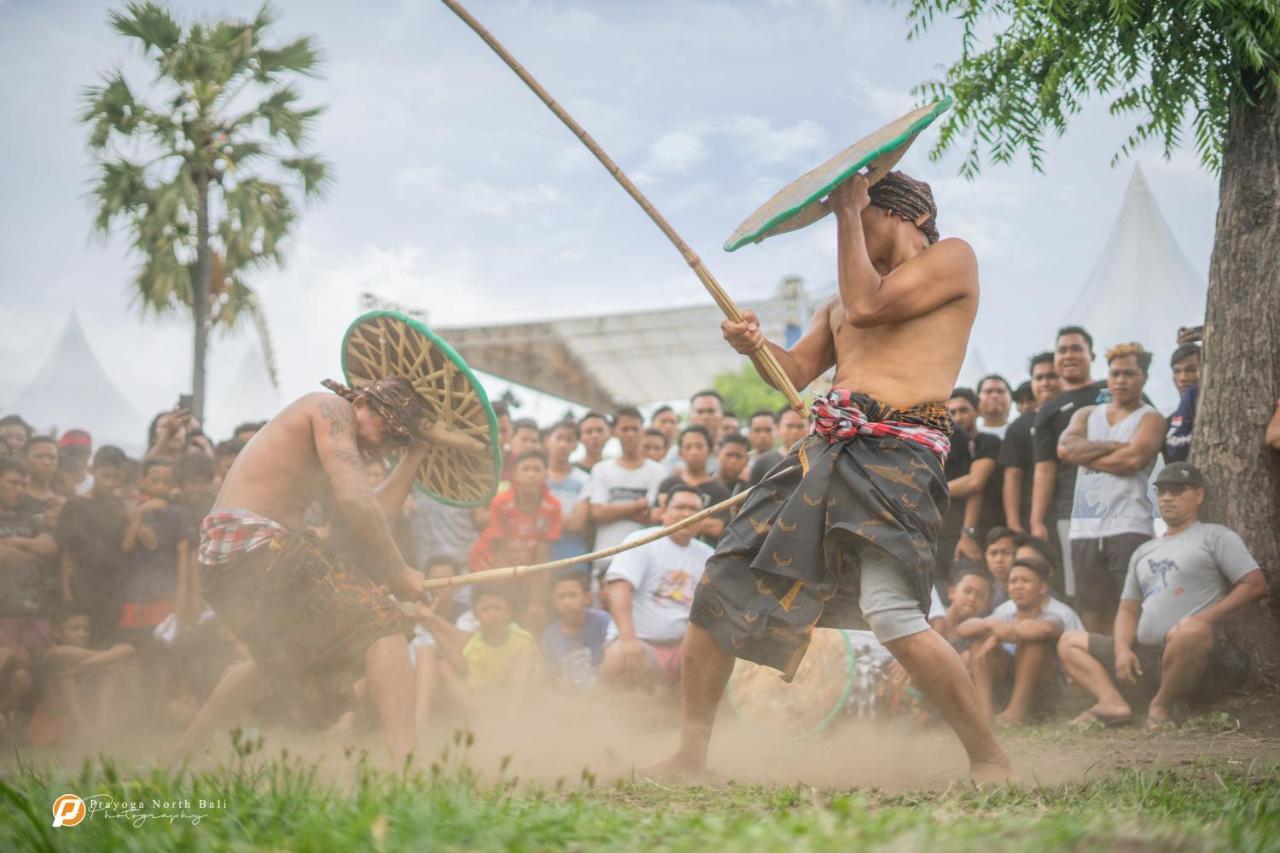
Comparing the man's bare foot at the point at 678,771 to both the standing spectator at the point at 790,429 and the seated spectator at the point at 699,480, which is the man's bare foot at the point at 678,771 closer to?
the seated spectator at the point at 699,480

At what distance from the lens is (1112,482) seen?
5715 millimetres

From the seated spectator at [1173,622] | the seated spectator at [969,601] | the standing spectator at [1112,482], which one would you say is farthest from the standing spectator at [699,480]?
the seated spectator at [1173,622]

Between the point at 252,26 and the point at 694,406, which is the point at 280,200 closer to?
the point at 252,26

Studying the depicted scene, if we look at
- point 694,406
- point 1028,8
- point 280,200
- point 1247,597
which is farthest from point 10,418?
point 1247,597

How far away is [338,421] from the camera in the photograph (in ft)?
13.9

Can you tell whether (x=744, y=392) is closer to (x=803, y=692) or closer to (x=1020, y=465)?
(x=1020, y=465)

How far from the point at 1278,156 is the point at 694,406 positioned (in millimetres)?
3814

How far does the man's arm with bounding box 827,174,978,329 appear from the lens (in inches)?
136

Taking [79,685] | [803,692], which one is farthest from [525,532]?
[79,685]

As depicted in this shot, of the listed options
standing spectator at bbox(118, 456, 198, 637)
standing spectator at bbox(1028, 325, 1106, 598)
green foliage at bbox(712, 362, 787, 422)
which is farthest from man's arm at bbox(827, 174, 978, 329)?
green foliage at bbox(712, 362, 787, 422)

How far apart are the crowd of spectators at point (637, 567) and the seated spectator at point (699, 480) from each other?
0.05 feet

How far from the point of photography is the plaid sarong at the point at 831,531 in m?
3.46

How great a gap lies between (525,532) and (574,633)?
0.68 m

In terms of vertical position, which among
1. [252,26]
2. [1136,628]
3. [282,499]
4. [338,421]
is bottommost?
[1136,628]
